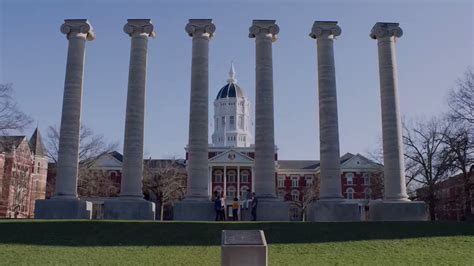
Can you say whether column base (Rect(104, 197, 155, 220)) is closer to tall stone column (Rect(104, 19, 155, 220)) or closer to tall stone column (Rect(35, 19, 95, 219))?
tall stone column (Rect(104, 19, 155, 220))

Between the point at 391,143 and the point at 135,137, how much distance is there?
2102 centimetres

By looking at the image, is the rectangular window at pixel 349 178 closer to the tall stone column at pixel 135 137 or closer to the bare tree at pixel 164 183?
the bare tree at pixel 164 183

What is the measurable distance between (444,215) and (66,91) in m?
74.4

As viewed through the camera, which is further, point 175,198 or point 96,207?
point 175,198

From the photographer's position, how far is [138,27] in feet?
139

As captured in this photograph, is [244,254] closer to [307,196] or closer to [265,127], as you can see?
[265,127]

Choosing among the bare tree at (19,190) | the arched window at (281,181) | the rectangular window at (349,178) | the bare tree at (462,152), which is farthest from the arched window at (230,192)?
the bare tree at (462,152)

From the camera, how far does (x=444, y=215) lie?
89938 millimetres

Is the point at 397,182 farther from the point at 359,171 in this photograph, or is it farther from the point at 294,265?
the point at 359,171

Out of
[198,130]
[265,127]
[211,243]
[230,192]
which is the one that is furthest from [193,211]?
[230,192]

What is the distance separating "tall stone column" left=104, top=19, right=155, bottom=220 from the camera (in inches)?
1534

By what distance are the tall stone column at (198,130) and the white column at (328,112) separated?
938 cm

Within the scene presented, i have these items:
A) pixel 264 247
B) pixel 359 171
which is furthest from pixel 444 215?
pixel 264 247

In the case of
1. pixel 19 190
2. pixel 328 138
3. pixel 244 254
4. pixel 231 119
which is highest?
pixel 231 119
